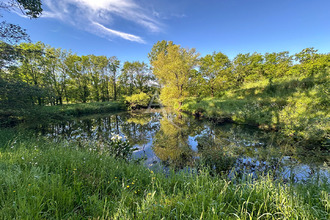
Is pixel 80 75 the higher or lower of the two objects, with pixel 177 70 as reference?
higher

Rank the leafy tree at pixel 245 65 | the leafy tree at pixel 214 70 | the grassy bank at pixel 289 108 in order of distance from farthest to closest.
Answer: the leafy tree at pixel 245 65, the leafy tree at pixel 214 70, the grassy bank at pixel 289 108

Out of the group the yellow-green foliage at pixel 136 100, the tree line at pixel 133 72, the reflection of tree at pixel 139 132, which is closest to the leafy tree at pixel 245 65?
the tree line at pixel 133 72

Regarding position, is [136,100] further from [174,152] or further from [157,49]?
[174,152]

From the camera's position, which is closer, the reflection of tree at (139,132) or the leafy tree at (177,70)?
the reflection of tree at (139,132)

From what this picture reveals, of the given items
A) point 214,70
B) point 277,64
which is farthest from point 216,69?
Answer: point 277,64

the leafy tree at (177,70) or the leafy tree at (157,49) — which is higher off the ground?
the leafy tree at (157,49)

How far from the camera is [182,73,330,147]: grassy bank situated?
18.1 ft

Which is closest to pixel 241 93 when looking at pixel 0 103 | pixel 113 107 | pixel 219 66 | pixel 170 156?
pixel 219 66

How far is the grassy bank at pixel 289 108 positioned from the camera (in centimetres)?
550

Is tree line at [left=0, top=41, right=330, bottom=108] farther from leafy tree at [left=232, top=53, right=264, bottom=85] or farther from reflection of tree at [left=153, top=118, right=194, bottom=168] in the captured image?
reflection of tree at [left=153, top=118, right=194, bottom=168]

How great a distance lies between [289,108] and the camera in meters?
7.82

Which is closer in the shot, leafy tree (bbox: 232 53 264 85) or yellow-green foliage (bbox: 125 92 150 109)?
leafy tree (bbox: 232 53 264 85)

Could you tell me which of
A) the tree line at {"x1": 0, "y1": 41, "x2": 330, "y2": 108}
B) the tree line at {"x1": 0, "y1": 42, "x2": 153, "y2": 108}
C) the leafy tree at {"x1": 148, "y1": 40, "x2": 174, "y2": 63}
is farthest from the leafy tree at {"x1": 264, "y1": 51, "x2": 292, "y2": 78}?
the tree line at {"x1": 0, "y1": 42, "x2": 153, "y2": 108}

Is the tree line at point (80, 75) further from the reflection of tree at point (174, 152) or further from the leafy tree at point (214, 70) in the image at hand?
the leafy tree at point (214, 70)
